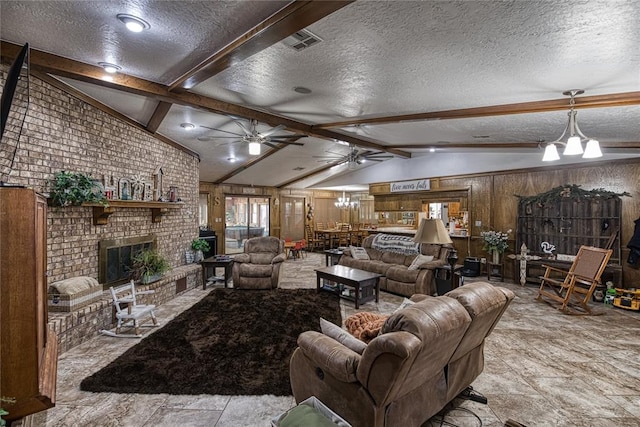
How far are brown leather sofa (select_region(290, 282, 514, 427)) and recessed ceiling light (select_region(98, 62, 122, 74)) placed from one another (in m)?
3.01

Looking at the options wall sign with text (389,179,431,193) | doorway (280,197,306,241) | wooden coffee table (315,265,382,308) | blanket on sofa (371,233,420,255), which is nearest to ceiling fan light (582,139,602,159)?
wooden coffee table (315,265,382,308)

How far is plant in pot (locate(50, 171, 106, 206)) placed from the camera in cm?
331

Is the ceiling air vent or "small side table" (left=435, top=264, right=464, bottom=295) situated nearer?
the ceiling air vent

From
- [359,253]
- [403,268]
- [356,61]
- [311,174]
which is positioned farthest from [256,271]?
[311,174]

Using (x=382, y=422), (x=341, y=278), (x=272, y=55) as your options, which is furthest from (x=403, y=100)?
(x=382, y=422)

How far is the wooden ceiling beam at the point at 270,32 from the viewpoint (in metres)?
1.91

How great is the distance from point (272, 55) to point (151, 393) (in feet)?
9.71

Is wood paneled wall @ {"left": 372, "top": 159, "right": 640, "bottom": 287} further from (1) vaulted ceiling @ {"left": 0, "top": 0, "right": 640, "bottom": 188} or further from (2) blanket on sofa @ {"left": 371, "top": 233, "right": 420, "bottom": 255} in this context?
(2) blanket on sofa @ {"left": 371, "top": 233, "right": 420, "bottom": 255}

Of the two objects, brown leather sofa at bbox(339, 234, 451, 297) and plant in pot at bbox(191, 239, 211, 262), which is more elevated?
plant in pot at bbox(191, 239, 211, 262)

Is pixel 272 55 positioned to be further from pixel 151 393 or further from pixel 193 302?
pixel 193 302

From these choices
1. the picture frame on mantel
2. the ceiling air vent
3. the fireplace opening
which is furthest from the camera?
the picture frame on mantel

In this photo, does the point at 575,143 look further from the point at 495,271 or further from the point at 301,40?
the point at 495,271

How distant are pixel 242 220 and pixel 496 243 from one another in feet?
24.8

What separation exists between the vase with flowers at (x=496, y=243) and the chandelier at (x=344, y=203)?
6.25 metres
